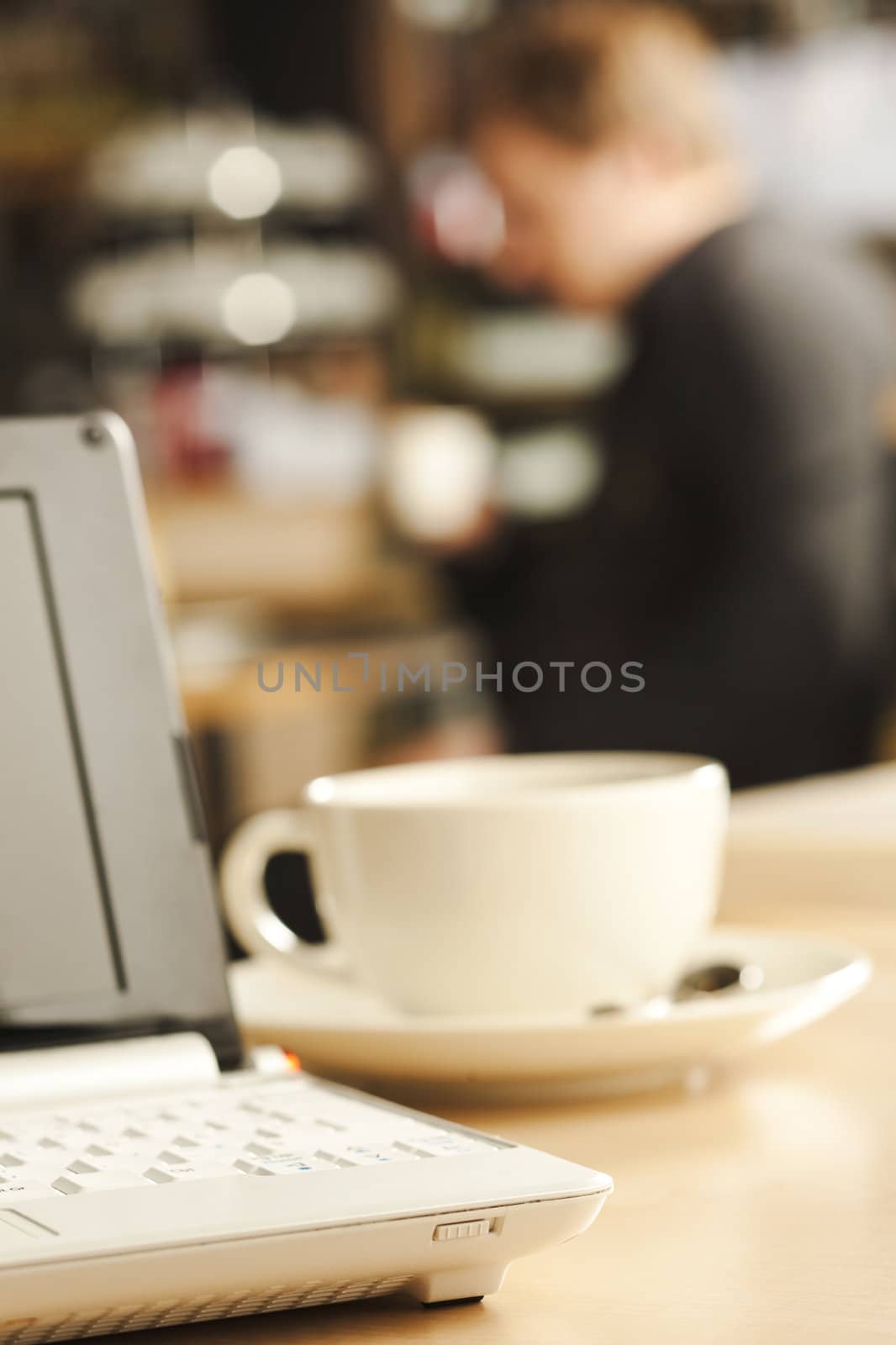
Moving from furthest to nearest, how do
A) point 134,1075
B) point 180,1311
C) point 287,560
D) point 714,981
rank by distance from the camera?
point 287,560 → point 714,981 → point 134,1075 → point 180,1311

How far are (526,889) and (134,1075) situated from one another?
103 millimetres

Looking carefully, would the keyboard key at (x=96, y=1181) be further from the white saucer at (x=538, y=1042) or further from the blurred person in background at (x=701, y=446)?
the blurred person in background at (x=701, y=446)

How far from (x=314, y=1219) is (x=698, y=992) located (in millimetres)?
232

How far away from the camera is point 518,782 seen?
1.69 ft

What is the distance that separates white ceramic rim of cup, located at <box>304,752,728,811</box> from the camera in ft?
1.43

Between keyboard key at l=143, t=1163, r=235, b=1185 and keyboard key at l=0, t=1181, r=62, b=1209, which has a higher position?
keyboard key at l=0, t=1181, r=62, b=1209

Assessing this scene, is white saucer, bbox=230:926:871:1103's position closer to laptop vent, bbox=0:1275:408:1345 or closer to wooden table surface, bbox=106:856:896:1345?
wooden table surface, bbox=106:856:896:1345

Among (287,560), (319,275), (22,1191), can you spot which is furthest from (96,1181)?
(319,275)

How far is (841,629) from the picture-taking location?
167 cm

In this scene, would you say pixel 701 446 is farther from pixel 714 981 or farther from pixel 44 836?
pixel 44 836

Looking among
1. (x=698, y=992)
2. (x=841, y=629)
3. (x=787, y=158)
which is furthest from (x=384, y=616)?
(x=698, y=992)

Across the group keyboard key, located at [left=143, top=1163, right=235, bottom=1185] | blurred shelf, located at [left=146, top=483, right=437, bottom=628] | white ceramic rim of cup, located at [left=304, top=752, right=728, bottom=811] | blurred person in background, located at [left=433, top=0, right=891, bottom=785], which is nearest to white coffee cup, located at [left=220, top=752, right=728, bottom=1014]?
white ceramic rim of cup, located at [left=304, top=752, right=728, bottom=811]

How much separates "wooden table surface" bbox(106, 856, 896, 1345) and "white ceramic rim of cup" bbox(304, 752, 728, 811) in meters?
0.07

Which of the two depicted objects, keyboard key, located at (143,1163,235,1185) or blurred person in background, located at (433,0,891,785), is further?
blurred person in background, located at (433,0,891,785)
